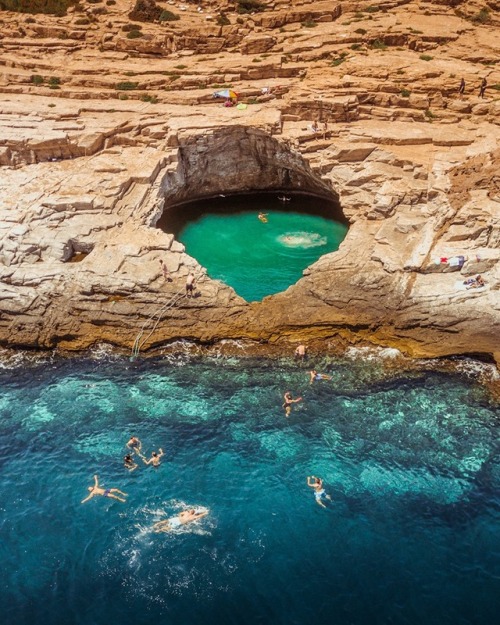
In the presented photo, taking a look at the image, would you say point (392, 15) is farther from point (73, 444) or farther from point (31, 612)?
point (31, 612)

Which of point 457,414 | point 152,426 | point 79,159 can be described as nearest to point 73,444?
point 152,426

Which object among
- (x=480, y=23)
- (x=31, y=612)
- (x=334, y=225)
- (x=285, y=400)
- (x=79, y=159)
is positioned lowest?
(x=31, y=612)

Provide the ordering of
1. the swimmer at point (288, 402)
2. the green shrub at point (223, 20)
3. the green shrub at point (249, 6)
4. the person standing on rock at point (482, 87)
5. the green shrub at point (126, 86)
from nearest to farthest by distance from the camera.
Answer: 1. the swimmer at point (288, 402)
2. the person standing on rock at point (482, 87)
3. the green shrub at point (126, 86)
4. the green shrub at point (223, 20)
5. the green shrub at point (249, 6)

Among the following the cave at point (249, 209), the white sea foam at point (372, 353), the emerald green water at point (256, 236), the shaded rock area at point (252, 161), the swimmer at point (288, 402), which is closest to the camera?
the swimmer at point (288, 402)

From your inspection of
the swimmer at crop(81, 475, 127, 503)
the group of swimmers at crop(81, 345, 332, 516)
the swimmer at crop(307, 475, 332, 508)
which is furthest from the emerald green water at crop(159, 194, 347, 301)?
the swimmer at crop(81, 475, 127, 503)

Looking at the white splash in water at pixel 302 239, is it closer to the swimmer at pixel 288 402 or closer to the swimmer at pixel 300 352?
the swimmer at pixel 300 352

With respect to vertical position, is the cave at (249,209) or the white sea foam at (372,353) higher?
the cave at (249,209)

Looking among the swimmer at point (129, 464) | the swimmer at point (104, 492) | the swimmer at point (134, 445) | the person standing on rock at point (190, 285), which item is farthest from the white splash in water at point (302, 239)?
the swimmer at point (104, 492)
